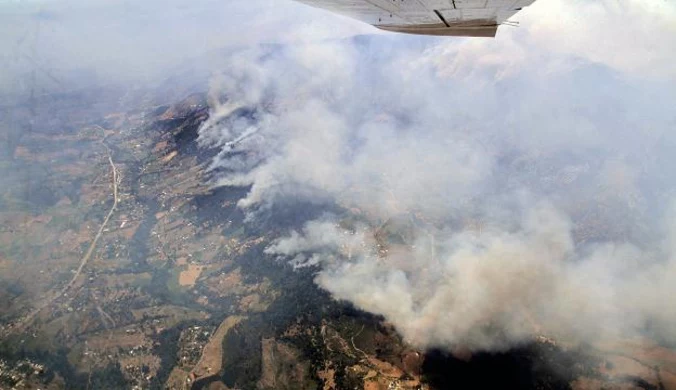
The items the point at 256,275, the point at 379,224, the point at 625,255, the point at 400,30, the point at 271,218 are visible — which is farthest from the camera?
the point at 271,218

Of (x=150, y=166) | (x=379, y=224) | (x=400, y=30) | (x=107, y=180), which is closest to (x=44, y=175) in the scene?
(x=107, y=180)

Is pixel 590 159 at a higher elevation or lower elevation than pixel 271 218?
lower

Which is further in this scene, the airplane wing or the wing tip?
the wing tip

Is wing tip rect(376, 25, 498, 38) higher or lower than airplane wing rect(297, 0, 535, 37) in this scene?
lower

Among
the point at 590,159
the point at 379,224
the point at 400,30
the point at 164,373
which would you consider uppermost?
the point at 400,30

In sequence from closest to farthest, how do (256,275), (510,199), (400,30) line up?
(400,30), (256,275), (510,199)

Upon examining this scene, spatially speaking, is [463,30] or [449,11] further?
[463,30]

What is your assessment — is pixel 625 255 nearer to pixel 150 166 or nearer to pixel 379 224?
pixel 379 224

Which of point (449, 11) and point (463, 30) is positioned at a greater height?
point (449, 11)
